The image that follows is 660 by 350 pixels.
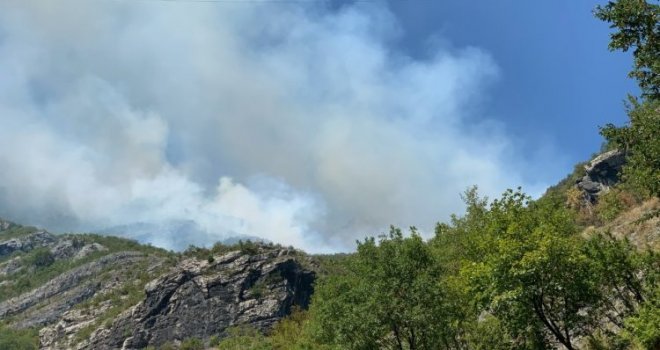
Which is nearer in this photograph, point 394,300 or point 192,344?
point 394,300

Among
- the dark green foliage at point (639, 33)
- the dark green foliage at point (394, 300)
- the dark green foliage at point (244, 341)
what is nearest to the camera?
the dark green foliage at point (639, 33)

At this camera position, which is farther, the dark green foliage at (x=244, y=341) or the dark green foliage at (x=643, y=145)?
the dark green foliage at (x=244, y=341)

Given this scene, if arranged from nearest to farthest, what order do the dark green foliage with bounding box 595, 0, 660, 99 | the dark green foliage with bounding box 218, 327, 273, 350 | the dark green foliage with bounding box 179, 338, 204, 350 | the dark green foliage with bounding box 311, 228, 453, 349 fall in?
the dark green foliage with bounding box 595, 0, 660, 99, the dark green foliage with bounding box 311, 228, 453, 349, the dark green foliage with bounding box 218, 327, 273, 350, the dark green foliage with bounding box 179, 338, 204, 350

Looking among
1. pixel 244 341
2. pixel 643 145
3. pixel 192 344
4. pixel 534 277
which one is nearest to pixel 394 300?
pixel 534 277

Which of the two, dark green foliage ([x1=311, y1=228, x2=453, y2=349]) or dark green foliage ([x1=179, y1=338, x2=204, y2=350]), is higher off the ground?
dark green foliage ([x1=179, y1=338, x2=204, y2=350])

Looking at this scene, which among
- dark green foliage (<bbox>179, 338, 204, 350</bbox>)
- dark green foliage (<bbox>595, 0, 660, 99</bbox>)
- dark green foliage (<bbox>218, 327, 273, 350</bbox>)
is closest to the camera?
dark green foliage (<bbox>595, 0, 660, 99</bbox>)

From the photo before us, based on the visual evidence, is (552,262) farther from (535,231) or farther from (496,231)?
(496,231)

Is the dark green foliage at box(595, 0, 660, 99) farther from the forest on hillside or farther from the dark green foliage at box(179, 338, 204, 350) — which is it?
the dark green foliage at box(179, 338, 204, 350)

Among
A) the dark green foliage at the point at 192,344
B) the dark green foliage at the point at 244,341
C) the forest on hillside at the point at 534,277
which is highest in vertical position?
the dark green foliage at the point at 192,344

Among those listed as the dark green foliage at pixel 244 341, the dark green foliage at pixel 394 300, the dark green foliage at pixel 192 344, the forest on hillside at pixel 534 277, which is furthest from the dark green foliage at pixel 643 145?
the dark green foliage at pixel 192 344

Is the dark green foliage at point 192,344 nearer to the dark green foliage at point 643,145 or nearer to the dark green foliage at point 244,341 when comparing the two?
the dark green foliage at point 244,341

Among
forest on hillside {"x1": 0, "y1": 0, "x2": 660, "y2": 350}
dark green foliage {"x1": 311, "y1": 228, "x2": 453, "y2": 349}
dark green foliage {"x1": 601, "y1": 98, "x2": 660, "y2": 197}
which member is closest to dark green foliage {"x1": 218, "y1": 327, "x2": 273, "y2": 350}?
forest on hillside {"x1": 0, "y1": 0, "x2": 660, "y2": 350}

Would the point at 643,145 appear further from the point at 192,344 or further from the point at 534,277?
the point at 192,344

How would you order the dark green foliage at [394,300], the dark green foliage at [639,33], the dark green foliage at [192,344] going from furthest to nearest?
the dark green foliage at [192,344] → the dark green foliage at [394,300] → the dark green foliage at [639,33]
